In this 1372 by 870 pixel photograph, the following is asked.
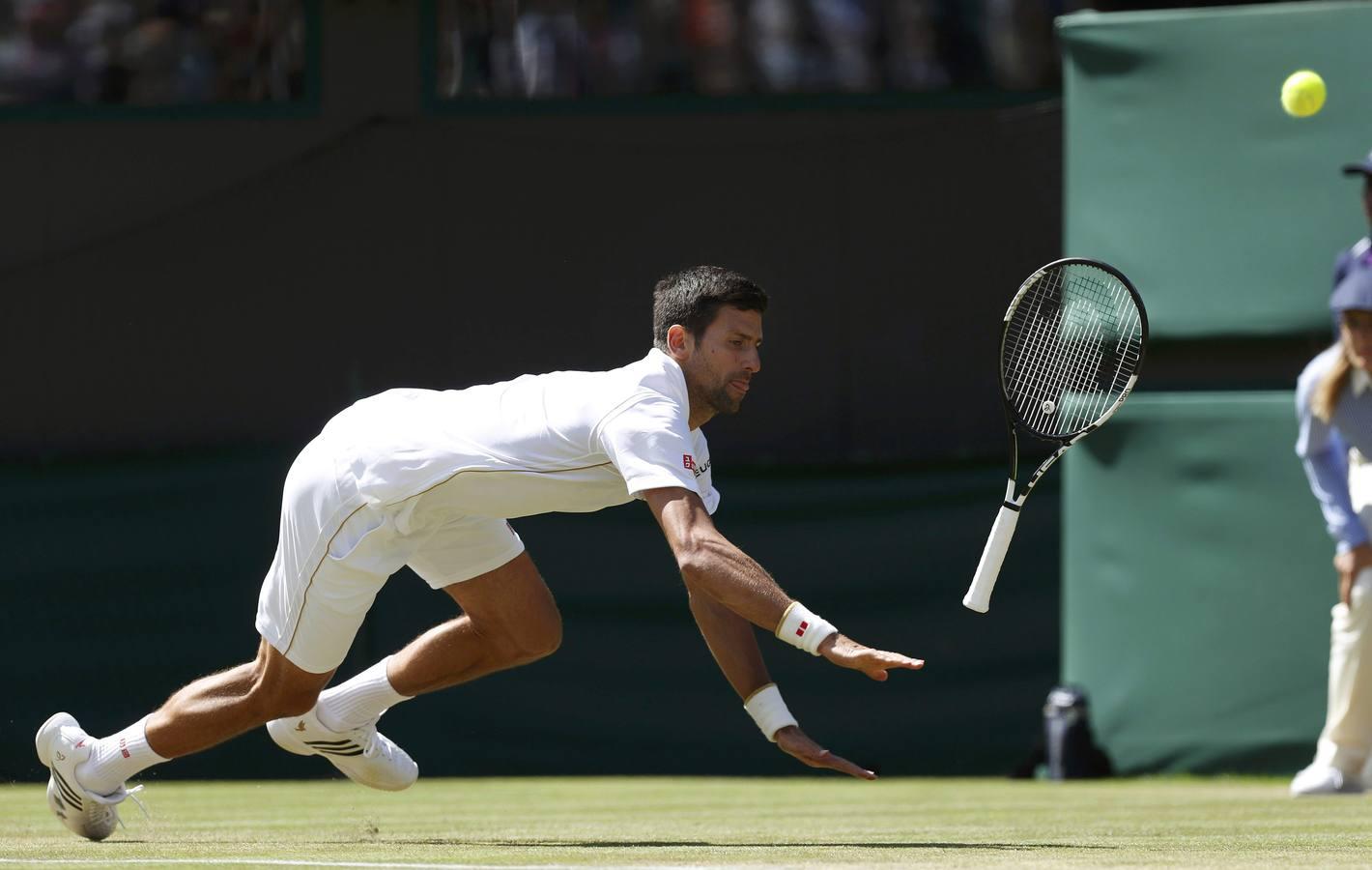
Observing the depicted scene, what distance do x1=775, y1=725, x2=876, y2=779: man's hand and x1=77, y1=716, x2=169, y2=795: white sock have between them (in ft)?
4.70

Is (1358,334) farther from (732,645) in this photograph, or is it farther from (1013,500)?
(732,645)

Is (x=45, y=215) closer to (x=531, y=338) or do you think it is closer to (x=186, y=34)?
(x=186, y=34)

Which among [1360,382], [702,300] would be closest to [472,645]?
[702,300]

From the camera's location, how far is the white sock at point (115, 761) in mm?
5016

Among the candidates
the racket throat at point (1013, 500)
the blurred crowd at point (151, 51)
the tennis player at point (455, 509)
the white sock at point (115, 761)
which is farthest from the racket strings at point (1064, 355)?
the blurred crowd at point (151, 51)

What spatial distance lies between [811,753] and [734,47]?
519 cm

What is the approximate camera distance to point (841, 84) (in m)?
9.19

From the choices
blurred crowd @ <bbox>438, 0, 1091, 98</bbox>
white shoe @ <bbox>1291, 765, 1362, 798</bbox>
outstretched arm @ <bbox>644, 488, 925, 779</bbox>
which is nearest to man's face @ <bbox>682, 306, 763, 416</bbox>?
outstretched arm @ <bbox>644, 488, 925, 779</bbox>

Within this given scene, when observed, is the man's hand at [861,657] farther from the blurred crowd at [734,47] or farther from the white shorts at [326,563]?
the blurred crowd at [734,47]

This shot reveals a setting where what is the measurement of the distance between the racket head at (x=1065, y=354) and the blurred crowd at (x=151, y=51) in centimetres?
367

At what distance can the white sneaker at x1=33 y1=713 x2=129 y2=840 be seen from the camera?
5.02 m

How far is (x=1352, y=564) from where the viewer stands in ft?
22.1

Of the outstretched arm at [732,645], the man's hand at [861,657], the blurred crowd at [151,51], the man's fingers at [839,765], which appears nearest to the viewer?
the man's hand at [861,657]

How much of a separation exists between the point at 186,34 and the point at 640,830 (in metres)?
5.08
